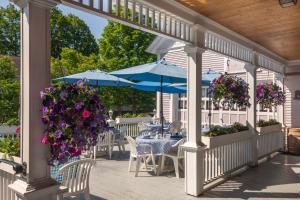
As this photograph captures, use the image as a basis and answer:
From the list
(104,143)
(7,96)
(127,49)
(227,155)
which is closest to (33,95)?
(227,155)

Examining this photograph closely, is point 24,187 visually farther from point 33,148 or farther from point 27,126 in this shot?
point 27,126

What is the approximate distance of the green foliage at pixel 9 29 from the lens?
2381 cm

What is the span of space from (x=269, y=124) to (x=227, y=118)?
1.75 m

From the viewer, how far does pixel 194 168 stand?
14.8 feet

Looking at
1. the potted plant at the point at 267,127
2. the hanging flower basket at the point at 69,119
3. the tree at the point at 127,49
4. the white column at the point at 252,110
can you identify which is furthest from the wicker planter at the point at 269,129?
the tree at the point at 127,49

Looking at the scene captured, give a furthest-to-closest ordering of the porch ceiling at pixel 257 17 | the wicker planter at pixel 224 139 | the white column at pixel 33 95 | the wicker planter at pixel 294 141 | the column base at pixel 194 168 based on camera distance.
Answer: the wicker planter at pixel 294 141 < the wicker planter at pixel 224 139 < the column base at pixel 194 168 < the porch ceiling at pixel 257 17 < the white column at pixel 33 95

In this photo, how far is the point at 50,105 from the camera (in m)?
2.20


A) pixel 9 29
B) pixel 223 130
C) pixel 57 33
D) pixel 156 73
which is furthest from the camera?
pixel 57 33

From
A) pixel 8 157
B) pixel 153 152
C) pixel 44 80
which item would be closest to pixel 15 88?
pixel 153 152

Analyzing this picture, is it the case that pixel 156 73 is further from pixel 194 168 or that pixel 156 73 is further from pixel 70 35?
pixel 70 35

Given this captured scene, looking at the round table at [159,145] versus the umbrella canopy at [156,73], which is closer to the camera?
the round table at [159,145]

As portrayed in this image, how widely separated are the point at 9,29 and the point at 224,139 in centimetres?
2468

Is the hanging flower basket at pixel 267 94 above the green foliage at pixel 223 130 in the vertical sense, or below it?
above

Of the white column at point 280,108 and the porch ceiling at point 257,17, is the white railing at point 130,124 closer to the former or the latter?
the white column at point 280,108
